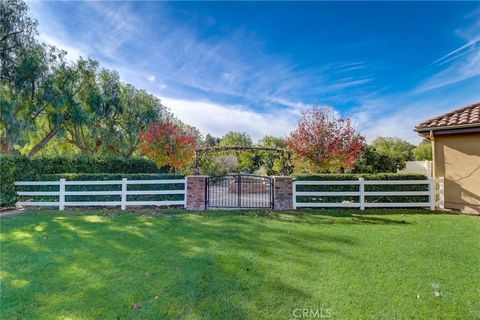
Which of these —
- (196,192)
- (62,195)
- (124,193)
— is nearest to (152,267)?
(196,192)

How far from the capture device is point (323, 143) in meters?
11.9

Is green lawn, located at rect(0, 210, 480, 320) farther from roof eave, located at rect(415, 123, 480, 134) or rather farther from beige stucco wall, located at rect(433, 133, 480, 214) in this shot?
roof eave, located at rect(415, 123, 480, 134)

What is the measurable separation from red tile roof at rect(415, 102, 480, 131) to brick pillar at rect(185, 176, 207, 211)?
8.02 meters

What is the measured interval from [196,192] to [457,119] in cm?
914

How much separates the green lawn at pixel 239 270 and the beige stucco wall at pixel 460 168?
2.21 metres

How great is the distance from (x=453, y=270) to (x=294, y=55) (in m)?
7.97

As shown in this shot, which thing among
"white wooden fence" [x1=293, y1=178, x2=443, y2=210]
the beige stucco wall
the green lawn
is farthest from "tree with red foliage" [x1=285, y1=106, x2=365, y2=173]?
the green lawn

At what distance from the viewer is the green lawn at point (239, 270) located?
2.73 meters

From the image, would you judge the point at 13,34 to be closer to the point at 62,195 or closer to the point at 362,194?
the point at 62,195

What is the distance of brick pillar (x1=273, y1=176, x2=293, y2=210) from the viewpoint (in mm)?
8289

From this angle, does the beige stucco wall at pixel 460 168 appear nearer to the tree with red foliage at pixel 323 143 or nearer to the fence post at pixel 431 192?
the fence post at pixel 431 192

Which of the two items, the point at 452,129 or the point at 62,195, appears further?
the point at 62,195

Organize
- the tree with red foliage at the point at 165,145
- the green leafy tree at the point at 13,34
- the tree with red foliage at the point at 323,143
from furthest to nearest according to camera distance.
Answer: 1. the tree with red foliage at the point at 165,145
2. the tree with red foliage at the point at 323,143
3. the green leafy tree at the point at 13,34

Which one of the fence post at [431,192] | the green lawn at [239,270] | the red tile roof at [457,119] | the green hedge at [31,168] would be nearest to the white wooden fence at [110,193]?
the green hedge at [31,168]
